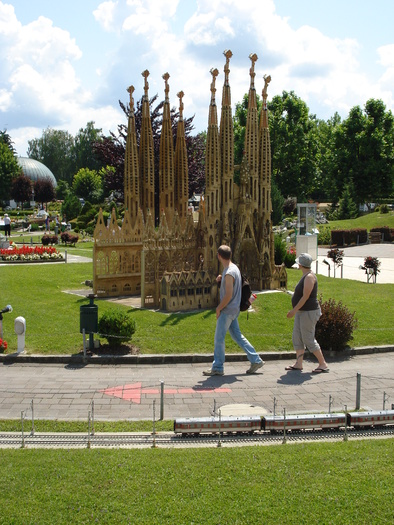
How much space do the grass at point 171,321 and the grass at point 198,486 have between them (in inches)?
246

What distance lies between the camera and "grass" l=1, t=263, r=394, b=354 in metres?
13.7

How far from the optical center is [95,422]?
881cm

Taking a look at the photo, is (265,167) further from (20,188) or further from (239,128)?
(20,188)

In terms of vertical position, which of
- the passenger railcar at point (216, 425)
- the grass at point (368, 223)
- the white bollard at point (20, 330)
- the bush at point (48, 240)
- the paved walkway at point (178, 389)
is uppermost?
the grass at point (368, 223)

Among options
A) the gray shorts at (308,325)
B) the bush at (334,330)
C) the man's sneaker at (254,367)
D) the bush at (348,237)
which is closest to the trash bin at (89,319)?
the man's sneaker at (254,367)

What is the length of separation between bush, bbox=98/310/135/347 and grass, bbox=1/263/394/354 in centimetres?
51

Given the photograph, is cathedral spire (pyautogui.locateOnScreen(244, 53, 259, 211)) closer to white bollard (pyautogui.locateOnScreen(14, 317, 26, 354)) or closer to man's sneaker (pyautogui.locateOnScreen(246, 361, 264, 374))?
man's sneaker (pyautogui.locateOnScreen(246, 361, 264, 374))

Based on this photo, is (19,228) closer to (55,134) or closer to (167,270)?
(167,270)

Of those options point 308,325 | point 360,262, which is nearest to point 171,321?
point 308,325

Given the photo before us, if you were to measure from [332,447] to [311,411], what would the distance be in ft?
5.60

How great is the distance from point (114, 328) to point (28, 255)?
17.0 metres

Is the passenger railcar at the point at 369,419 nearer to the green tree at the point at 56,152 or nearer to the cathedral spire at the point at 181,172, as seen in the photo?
the cathedral spire at the point at 181,172

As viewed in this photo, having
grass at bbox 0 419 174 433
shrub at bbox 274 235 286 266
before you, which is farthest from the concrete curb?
shrub at bbox 274 235 286 266

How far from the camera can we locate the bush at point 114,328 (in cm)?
1319
